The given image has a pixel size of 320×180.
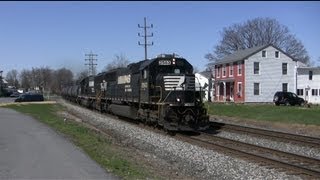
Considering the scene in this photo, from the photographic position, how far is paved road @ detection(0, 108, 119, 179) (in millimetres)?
11031

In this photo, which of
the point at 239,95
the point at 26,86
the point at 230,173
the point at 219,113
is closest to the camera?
the point at 230,173

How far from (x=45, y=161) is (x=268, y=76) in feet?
193

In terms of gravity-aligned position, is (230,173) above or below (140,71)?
below

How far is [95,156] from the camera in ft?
47.3

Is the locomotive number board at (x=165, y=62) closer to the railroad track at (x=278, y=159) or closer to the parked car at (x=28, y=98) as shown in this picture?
the railroad track at (x=278, y=159)

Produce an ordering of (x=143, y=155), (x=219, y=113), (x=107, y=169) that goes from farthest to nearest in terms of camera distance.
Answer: (x=219, y=113) < (x=143, y=155) < (x=107, y=169)

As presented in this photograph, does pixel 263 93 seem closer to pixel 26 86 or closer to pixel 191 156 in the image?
pixel 191 156

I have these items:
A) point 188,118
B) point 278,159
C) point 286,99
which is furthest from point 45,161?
point 286,99

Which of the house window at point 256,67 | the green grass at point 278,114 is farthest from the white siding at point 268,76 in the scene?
the green grass at point 278,114

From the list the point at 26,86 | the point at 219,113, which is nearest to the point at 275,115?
the point at 219,113

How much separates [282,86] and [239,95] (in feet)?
20.5

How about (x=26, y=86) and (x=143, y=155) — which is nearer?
(x=143, y=155)

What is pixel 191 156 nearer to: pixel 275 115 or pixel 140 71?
pixel 140 71

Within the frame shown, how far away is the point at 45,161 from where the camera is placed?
13.0 metres
